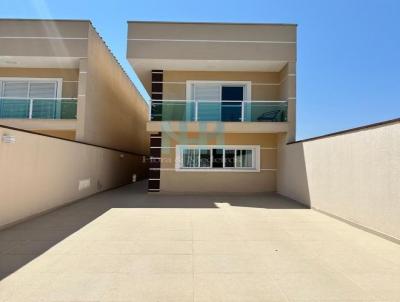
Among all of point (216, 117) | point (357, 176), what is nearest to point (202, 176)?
point (216, 117)

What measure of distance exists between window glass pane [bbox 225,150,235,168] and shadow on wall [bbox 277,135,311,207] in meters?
2.20

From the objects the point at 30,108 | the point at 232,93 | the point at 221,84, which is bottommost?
the point at 30,108

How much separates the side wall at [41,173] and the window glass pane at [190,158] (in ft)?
13.4

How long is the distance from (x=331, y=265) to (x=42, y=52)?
14298mm

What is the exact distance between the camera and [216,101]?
1319 cm

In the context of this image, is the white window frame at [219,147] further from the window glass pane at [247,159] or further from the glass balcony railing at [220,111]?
the glass balcony railing at [220,111]

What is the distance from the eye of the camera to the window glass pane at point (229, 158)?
14320mm

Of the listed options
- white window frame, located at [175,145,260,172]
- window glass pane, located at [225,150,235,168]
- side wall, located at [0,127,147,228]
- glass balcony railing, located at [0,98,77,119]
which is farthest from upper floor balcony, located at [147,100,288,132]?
glass balcony railing, located at [0,98,77,119]

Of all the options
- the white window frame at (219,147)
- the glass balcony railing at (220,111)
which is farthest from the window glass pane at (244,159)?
the glass balcony railing at (220,111)

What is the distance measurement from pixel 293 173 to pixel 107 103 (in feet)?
36.6

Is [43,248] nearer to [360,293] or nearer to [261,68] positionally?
[360,293]

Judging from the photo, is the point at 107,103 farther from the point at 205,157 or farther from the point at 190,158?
the point at 205,157

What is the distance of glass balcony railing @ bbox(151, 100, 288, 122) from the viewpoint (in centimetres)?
1310

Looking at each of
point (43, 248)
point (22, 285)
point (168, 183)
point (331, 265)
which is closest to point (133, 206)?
point (168, 183)
